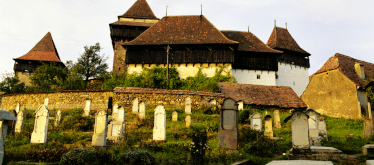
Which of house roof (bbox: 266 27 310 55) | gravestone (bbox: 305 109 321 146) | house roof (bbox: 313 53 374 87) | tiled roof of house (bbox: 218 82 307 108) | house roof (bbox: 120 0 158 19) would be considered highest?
house roof (bbox: 120 0 158 19)

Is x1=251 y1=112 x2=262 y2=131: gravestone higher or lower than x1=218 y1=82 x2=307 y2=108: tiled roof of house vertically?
lower

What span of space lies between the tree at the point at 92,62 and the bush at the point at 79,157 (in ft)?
89.2

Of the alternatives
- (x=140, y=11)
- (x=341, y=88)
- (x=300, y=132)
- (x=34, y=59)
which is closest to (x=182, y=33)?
(x=140, y=11)

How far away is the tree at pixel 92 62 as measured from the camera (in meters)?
32.5

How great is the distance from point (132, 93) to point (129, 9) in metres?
21.6

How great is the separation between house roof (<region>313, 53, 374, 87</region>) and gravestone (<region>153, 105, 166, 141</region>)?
1639cm

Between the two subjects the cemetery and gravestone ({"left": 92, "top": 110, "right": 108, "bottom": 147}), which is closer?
the cemetery

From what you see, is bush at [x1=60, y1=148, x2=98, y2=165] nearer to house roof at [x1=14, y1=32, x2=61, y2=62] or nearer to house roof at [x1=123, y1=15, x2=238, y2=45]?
Answer: house roof at [x1=123, y1=15, x2=238, y2=45]

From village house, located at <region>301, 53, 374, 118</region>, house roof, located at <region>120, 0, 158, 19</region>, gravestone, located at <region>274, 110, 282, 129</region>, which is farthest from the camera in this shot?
house roof, located at <region>120, 0, 158, 19</region>

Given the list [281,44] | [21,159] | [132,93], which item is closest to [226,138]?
[21,159]

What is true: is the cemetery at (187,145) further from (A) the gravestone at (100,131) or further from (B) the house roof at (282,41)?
(B) the house roof at (282,41)

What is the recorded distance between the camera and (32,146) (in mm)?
7750

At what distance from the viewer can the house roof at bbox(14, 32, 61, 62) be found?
35719mm

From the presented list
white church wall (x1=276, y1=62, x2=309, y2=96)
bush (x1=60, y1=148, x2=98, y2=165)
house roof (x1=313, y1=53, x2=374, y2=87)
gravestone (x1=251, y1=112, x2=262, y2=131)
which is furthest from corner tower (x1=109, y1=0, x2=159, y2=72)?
bush (x1=60, y1=148, x2=98, y2=165)
